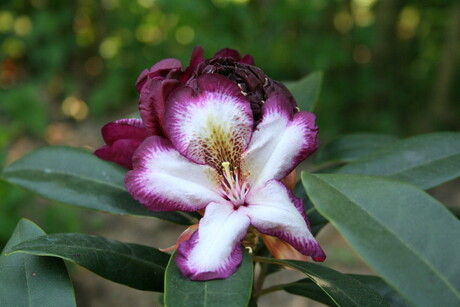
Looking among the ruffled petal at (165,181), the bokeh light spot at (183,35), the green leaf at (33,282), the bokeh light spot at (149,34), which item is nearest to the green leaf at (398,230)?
the ruffled petal at (165,181)

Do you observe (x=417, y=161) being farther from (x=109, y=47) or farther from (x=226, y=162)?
(x=109, y=47)

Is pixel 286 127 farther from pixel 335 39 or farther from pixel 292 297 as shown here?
pixel 335 39

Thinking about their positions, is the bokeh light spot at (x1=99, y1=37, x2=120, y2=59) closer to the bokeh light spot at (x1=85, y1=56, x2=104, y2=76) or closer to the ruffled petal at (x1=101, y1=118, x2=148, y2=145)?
Answer: the bokeh light spot at (x1=85, y1=56, x2=104, y2=76)

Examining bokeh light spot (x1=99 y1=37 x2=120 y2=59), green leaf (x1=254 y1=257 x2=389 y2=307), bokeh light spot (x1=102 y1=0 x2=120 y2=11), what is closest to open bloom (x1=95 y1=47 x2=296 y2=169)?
green leaf (x1=254 y1=257 x2=389 y2=307)

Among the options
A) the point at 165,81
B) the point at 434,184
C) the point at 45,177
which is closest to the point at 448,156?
the point at 434,184

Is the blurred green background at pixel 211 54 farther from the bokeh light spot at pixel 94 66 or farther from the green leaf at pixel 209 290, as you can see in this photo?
the green leaf at pixel 209 290

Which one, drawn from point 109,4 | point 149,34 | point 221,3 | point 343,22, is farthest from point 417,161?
point 109,4
